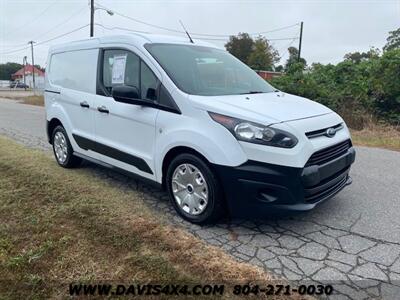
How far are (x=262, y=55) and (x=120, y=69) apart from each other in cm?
4670

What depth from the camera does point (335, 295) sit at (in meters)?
2.70

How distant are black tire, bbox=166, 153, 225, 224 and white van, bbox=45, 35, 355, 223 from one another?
1 centimetres

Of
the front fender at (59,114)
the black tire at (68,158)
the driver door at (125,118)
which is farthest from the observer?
the black tire at (68,158)

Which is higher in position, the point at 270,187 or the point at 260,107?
the point at 260,107

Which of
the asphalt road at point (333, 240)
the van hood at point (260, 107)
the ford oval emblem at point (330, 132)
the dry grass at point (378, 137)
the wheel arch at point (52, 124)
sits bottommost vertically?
the asphalt road at point (333, 240)

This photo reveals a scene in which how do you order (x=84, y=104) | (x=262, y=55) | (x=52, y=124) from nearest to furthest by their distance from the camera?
1. (x=84, y=104)
2. (x=52, y=124)
3. (x=262, y=55)

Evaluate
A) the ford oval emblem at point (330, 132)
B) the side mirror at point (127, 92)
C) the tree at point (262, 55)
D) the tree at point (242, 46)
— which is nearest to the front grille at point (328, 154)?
the ford oval emblem at point (330, 132)

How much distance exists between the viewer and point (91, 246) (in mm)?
3283

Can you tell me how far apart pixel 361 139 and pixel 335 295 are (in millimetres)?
7236

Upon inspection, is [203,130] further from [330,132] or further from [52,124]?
[52,124]

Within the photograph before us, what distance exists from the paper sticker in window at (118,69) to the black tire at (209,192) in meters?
1.33

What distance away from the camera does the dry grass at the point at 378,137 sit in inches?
328

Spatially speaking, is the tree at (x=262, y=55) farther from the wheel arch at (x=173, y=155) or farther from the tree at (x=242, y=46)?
the wheel arch at (x=173, y=155)

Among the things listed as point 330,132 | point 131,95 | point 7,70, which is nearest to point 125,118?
point 131,95
